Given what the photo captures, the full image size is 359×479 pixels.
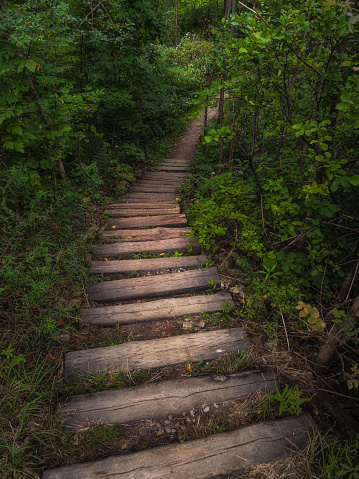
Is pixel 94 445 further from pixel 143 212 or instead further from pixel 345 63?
pixel 143 212

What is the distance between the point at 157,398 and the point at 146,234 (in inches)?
106

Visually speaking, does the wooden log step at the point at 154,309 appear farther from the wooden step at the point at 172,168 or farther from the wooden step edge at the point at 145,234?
the wooden step at the point at 172,168

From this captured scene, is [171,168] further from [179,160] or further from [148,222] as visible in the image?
[148,222]

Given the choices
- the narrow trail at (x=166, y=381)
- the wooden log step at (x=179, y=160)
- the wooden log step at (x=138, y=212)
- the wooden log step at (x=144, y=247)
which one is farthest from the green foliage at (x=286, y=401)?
the wooden log step at (x=179, y=160)

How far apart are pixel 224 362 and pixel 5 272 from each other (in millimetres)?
2137

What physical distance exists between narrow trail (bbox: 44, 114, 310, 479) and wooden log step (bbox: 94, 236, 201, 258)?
1 centimetres

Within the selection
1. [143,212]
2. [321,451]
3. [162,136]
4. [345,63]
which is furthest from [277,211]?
[162,136]

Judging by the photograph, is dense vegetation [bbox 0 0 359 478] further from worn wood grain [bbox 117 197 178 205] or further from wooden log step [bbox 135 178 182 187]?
wooden log step [bbox 135 178 182 187]

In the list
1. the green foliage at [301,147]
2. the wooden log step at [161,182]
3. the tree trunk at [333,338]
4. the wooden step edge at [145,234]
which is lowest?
the wooden log step at [161,182]

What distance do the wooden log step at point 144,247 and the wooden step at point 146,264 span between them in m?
0.30

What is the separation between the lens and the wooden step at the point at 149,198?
6.35m

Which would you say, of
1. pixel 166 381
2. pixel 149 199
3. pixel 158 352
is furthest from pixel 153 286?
pixel 149 199

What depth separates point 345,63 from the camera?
5.71 feet

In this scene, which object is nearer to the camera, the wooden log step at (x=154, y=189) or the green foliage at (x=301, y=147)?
the green foliage at (x=301, y=147)
